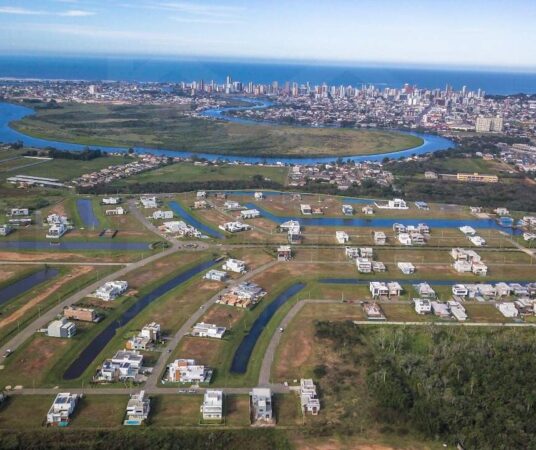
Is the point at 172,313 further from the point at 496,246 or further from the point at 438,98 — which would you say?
the point at 438,98

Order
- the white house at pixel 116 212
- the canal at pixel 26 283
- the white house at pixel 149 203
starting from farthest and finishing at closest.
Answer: the white house at pixel 149 203 → the white house at pixel 116 212 → the canal at pixel 26 283

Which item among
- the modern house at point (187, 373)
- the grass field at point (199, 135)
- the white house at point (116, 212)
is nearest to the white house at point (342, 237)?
the white house at point (116, 212)

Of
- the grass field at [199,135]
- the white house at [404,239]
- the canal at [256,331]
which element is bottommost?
the canal at [256,331]

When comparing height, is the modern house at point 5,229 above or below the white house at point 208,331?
above

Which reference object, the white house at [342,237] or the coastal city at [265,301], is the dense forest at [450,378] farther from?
the white house at [342,237]

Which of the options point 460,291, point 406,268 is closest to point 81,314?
point 406,268

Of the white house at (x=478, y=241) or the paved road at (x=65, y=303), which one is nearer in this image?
the paved road at (x=65, y=303)

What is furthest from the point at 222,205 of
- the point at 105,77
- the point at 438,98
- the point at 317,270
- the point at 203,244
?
the point at 105,77
